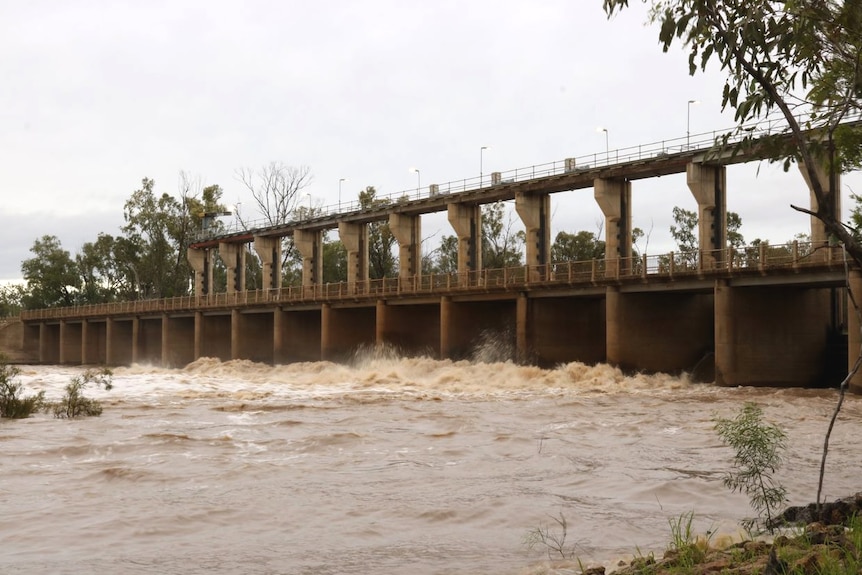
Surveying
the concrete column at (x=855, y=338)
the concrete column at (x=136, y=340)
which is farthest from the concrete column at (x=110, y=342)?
the concrete column at (x=855, y=338)

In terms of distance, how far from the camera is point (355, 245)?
55.1 m

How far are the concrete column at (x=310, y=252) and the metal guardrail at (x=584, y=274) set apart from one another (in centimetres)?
242

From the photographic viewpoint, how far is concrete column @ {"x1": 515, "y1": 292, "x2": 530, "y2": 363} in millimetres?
36062

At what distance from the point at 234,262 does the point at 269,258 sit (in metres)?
7.09

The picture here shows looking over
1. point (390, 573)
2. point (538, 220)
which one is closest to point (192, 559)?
point (390, 573)

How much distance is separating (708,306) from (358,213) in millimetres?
24508

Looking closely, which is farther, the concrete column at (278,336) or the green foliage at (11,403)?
the concrete column at (278,336)

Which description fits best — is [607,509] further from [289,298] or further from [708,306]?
[289,298]

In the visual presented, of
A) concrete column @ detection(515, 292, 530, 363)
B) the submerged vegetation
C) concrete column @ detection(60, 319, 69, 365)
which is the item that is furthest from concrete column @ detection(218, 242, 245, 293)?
the submerged vegetation

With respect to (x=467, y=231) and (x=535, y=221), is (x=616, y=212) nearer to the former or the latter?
(x=535, y=221)

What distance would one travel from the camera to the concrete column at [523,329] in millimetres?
36062

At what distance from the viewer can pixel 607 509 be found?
34.6 feet

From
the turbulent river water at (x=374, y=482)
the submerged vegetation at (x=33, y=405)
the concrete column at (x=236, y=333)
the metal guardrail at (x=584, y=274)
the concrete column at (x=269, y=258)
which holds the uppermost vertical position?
the concrete column at (x=269, y=258)

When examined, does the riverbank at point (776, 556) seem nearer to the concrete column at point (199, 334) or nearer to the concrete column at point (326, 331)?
the concrete column at point (326, 331)
